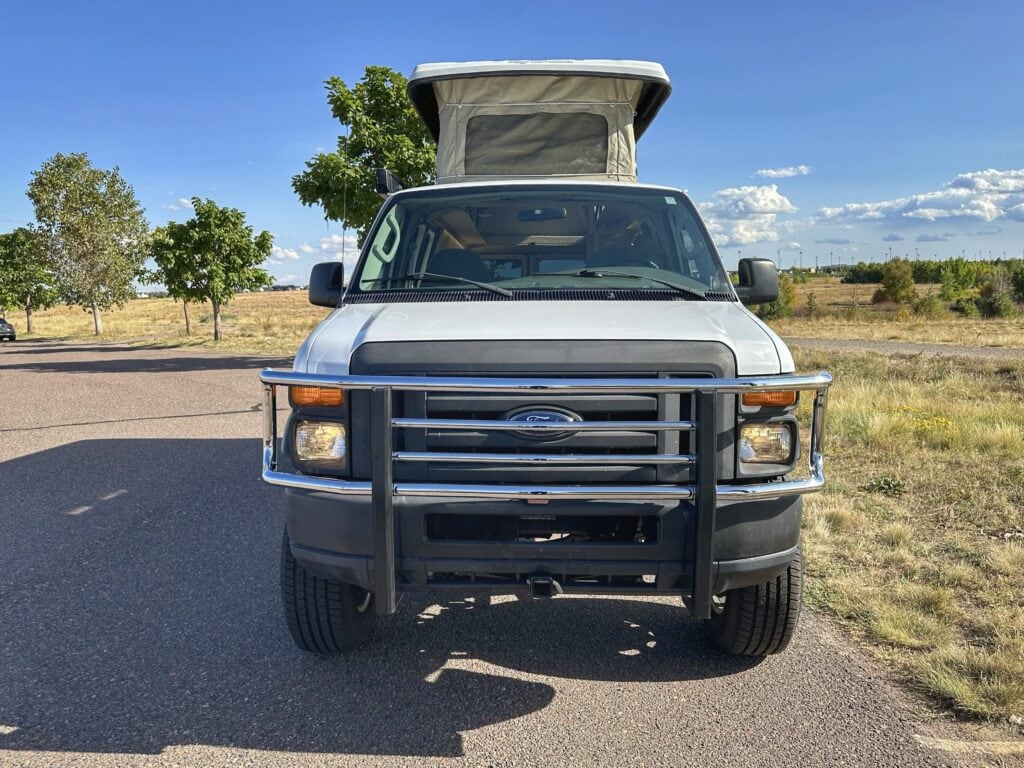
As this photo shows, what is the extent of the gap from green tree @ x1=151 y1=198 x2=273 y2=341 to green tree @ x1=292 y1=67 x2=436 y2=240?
12596 millimetres

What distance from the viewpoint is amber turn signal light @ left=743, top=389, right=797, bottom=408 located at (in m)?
3.07

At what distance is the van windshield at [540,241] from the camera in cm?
415

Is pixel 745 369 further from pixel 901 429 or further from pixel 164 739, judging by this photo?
pixel 901 429

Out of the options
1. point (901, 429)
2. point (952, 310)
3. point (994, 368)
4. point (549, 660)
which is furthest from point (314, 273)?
point (952, 310)

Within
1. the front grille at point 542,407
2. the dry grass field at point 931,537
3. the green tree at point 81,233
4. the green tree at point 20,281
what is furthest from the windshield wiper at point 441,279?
the green tree at point 20,281

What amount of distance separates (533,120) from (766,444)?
4.51 meters

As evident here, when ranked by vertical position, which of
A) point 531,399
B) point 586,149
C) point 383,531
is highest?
point 586,149

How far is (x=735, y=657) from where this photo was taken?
3734mm

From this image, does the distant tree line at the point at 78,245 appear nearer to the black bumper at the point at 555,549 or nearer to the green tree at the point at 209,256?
the green tree at the point at 209,256

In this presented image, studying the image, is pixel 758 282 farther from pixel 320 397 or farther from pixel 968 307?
pixel 968 307

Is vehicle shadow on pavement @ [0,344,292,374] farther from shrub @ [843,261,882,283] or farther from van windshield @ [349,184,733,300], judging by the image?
shrub @ [843,261,882,283]

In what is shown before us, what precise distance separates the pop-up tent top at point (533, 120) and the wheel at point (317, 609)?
417 cm

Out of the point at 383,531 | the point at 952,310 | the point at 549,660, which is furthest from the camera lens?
the point at 952,310

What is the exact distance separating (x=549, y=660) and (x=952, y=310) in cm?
5488
